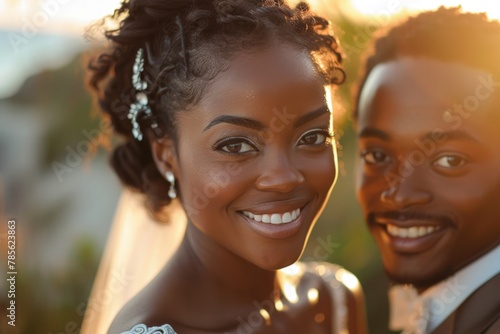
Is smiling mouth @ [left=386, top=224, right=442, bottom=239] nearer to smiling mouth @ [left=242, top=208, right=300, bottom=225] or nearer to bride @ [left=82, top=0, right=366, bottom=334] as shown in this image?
bride @ [left=82, top=0, right=366, bottom=334]

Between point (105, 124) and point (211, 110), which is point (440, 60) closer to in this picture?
point (211, 110)

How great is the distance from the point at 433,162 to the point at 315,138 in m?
0.56

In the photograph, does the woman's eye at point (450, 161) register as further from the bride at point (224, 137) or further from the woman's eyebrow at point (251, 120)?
the woman's eyebrow at point (251, 120)

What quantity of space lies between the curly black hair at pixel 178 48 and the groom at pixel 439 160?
1.01 feet

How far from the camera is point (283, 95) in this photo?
223 cm

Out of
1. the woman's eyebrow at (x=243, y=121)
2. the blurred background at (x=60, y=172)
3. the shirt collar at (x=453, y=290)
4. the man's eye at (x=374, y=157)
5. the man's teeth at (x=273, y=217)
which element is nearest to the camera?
the woman's eyebrow at (x=243, y=121)

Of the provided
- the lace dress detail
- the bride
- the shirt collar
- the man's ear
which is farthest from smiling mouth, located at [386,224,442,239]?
the lace dress detail

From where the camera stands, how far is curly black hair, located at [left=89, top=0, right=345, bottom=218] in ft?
7.59

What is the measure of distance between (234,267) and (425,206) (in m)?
0.84

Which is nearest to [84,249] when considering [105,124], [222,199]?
[105,124]

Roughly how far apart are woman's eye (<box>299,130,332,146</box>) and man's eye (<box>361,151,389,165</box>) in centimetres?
46

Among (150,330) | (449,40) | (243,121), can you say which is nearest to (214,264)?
(150,330)

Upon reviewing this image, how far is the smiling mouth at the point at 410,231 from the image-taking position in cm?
268

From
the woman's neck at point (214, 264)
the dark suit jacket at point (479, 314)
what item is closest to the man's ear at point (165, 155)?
the woman's neck at point (214, 264)
